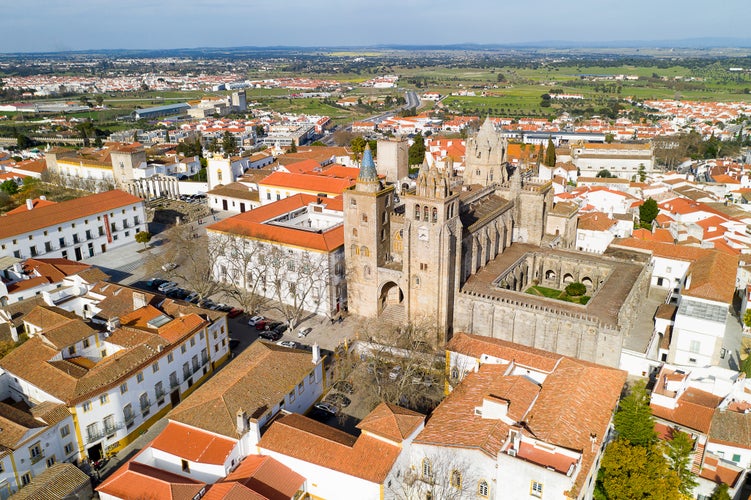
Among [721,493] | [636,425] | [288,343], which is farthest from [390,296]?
[721,493]

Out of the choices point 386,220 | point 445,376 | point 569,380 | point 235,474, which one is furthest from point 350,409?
point 386,220

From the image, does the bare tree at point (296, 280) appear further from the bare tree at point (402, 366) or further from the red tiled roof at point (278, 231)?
the bare tree at point (402, 366)

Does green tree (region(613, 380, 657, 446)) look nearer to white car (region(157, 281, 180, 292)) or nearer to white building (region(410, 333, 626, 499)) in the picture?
white building (region(410, 333, 626, 499))

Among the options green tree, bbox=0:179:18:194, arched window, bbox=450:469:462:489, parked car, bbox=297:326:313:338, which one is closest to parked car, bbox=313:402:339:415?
parked car, bbox=297:326:313:338

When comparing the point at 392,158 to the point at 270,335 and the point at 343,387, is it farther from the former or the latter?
the point at 343,387

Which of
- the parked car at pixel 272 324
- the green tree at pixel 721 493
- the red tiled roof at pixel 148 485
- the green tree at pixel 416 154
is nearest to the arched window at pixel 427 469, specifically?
the red tiled roof at pixel 148 485

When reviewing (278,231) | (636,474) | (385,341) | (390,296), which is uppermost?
(278,231)
